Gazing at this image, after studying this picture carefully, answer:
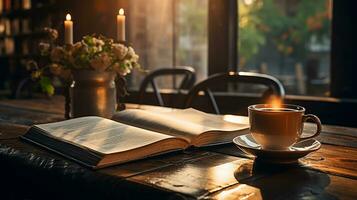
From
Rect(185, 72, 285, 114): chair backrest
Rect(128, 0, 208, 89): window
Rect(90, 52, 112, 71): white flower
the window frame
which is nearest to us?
Rect(90, 52, 112, 71): white flower

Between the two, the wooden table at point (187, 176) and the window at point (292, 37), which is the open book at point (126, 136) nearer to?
the wooden table at point (187, 176)

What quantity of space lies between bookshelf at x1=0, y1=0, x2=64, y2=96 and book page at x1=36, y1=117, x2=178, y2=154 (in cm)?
375

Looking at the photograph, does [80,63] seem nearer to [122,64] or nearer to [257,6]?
[122,64]

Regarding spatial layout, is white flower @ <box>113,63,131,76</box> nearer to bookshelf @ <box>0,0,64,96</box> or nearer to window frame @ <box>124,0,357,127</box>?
window frame @ <box>124,0,357,127</box>

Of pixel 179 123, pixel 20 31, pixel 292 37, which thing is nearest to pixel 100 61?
pixel 179 123

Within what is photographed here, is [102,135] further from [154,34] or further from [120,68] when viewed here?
[154,34]

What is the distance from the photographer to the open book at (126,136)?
0.82 meters

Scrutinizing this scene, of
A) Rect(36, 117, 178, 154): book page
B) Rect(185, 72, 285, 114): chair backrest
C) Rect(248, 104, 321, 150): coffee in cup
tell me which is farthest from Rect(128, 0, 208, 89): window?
Rect(248, 104, 321, 150): coffee in cup

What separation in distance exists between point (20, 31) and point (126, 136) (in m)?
4.80

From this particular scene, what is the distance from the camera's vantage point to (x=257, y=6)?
8.04 meters

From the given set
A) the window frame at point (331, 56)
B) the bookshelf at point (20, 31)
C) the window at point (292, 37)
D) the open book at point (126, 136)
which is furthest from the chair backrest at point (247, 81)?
the window at point (292, 37)

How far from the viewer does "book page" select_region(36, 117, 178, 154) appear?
2.77ft

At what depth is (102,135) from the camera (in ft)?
3.06

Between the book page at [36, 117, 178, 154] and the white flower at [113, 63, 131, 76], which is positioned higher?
the white flower at [113, 63, 131, 76]
